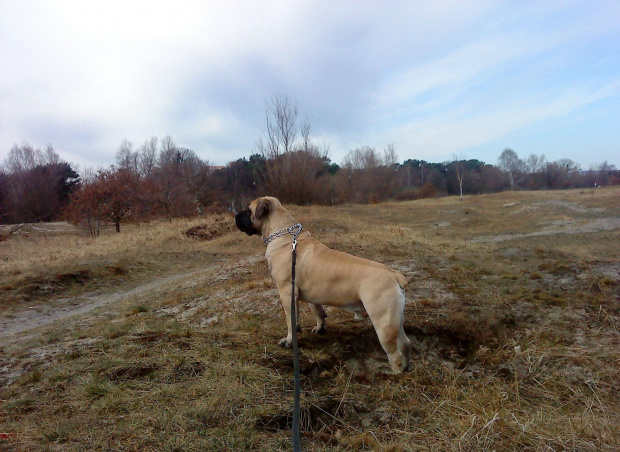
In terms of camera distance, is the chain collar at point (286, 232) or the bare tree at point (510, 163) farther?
the bare tree at point (510, 163)

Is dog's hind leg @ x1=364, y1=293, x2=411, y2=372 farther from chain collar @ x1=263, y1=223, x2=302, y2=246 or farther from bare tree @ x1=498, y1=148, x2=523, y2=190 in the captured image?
bare tree @ x1=498, y1=148, x2=523, y2=190

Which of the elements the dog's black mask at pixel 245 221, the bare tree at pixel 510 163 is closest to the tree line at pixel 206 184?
the bare tree at pixel 510 163

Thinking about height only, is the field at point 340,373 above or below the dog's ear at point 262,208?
below

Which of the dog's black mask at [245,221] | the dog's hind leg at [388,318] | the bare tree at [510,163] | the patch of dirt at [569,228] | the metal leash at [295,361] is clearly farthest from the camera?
the bare tree at [510,163]

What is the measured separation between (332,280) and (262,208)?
128 cm

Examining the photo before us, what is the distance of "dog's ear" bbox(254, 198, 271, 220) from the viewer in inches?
175

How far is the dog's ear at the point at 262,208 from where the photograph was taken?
175 inches

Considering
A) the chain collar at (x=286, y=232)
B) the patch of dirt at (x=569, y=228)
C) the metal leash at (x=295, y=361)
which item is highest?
the chain collar at (x=286, y=232)

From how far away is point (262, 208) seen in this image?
14.6ft

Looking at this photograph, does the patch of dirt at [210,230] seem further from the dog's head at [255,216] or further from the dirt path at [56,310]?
the dog's head at [255,216]

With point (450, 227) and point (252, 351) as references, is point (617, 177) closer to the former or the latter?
Answer: point (450, 227)

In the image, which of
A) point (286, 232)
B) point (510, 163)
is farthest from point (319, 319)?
point (510, 163)

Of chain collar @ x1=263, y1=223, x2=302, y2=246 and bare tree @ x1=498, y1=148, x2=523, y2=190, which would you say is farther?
bare tree @ x1=498, y1=148, x2=523, y2=190

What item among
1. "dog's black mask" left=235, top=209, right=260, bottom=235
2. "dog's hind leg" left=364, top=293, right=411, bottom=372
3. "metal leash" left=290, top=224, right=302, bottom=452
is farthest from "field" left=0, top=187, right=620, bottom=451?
"dog's black mask" left=235, top=209, right=260, bottom=235
